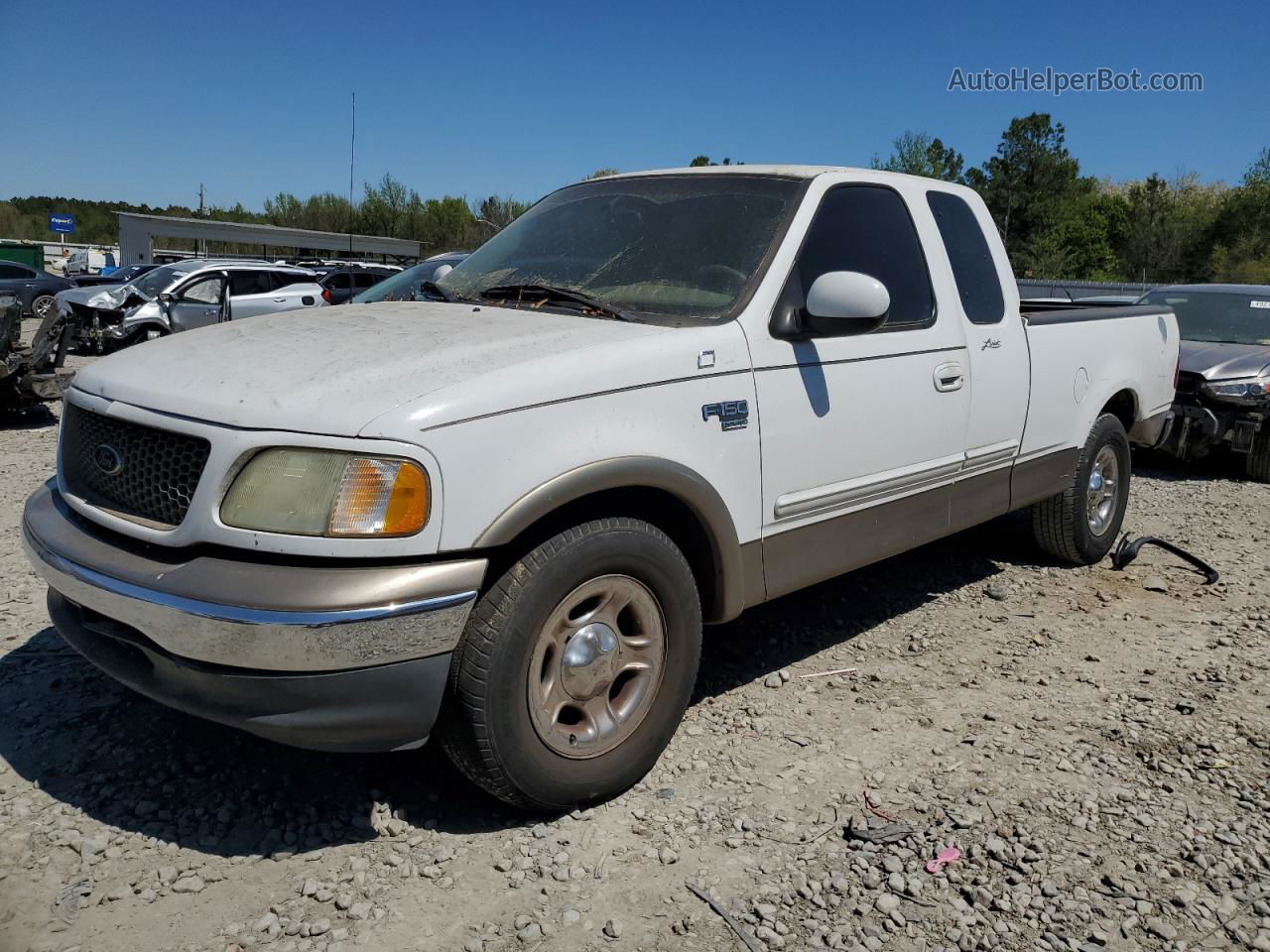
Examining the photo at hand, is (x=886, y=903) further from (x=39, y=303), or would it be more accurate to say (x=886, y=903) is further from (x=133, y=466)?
(x=39, y=303)

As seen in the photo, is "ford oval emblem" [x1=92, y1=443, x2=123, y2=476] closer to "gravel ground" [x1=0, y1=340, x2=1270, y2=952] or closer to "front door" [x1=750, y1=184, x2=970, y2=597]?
"gravel ground" [x1=0, y1=340, x2=1270, y2=952]

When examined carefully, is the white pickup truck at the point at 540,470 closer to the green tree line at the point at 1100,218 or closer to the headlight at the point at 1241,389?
the headlight at the point at 1241,389

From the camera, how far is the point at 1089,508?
5660mm

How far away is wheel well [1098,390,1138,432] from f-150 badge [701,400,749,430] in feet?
10.5

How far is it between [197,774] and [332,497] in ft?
4.25

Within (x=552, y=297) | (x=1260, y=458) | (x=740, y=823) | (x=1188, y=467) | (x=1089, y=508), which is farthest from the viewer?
(x=1188, y=467)

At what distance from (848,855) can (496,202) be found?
6965cm

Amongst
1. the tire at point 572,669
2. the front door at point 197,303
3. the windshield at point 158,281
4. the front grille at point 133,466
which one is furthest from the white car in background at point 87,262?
the tire at point 572,669

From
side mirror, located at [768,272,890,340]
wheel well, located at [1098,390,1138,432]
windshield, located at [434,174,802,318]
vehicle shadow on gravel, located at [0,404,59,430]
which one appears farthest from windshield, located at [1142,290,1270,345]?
vehicle shadow on gravel, located at [0,404,59,430]

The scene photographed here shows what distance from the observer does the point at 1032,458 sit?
190 inches

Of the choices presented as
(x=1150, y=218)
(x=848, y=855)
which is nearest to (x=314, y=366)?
(x=848, y=855)

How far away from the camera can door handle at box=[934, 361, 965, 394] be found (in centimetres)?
402

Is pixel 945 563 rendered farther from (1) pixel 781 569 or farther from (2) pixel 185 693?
(2) pixel 185 693

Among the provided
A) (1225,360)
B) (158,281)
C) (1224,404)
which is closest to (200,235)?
(158,281)
